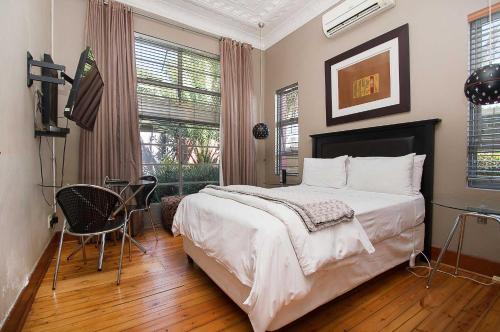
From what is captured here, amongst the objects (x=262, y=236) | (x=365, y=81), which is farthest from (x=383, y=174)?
(x=262, y=236)

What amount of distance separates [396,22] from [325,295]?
281 cm

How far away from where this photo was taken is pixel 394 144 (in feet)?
8.20

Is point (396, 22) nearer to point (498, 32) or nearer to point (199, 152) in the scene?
point (498, 32)

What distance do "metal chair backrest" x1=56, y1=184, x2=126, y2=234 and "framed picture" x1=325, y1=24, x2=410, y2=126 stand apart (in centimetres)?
275

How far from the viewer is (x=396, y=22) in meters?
2.58

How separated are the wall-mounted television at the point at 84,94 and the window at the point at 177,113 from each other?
3.55 ft

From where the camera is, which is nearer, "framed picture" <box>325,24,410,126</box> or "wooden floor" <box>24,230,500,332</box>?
"wooden floor" <box>24,230,500,332</box>

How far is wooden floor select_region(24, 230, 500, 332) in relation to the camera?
1.41m

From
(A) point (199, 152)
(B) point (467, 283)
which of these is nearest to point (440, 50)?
(B) point (467, 283)

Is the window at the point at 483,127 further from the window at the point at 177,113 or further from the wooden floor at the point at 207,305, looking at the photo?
the window at the point at 177,113

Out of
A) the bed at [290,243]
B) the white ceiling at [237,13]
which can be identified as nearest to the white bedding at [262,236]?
the bed at [290,243]

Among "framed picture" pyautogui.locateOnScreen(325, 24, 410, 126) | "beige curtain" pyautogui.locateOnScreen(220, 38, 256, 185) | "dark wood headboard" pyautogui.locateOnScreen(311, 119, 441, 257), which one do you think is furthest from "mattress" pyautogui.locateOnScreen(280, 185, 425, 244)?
"beige curtain" pyautogui.locateOnScreen(220, 38, 256, 185)

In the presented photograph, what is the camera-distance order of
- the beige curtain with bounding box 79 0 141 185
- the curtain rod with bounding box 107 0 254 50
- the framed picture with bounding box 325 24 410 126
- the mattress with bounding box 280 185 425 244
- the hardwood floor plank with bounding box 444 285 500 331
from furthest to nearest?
the curtain rod with bounding box 107 0 254 50, the beige curtain with bounding box 79 0 141 185, the framed picture with bounding box 325 24 410 126, the mattress with bounding box 280 185 425 244, the hardwood floor plank with bounding box 444 285 500 331

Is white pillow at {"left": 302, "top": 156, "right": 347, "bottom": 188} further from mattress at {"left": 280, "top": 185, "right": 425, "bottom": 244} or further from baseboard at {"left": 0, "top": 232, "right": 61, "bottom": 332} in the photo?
baseboard at {"left": 0, "top": 232, "right": 61, "bottom": 332}
